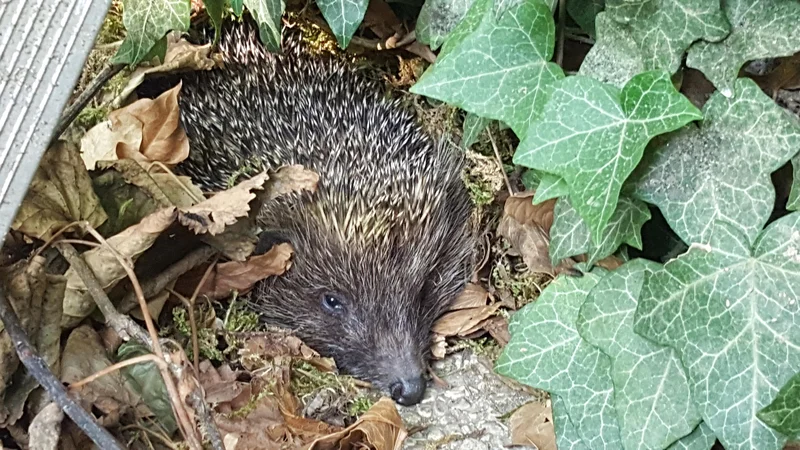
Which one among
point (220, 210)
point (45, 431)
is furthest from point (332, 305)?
point (45, 431)

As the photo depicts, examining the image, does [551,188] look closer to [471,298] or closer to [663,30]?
[663,30]

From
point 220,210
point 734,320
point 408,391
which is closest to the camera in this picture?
point 734,320

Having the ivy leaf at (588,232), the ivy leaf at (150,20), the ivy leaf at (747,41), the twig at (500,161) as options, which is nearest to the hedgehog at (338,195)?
the twig at (500,161)

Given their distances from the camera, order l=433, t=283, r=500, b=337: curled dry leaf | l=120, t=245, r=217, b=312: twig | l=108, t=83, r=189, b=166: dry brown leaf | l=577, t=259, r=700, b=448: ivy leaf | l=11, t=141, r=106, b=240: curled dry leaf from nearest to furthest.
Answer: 1. l=577, t=259, r=700, b=448: ivy leaf
2. l=11, t=141, r=106, b=240: curled dry leaf
3. l=120, t=245, r=217, b=312: twig
4. l=108, t=83, r=189, b=166: dry brown leaf
5. l=433, t=283, r=500, b=337: curled dry leaf

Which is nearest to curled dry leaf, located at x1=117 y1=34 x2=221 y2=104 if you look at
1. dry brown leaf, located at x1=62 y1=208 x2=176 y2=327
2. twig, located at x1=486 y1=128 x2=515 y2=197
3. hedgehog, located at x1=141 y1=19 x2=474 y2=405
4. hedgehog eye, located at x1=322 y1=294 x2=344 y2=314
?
hedgehog, located at x1=141 y1=19 x2=474 y2=405

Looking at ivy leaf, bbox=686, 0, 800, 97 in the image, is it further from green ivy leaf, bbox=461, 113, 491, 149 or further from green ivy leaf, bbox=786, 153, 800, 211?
green ivy leaf, bbox=461, 113, 491, 149

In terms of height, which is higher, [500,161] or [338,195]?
[500,161]
